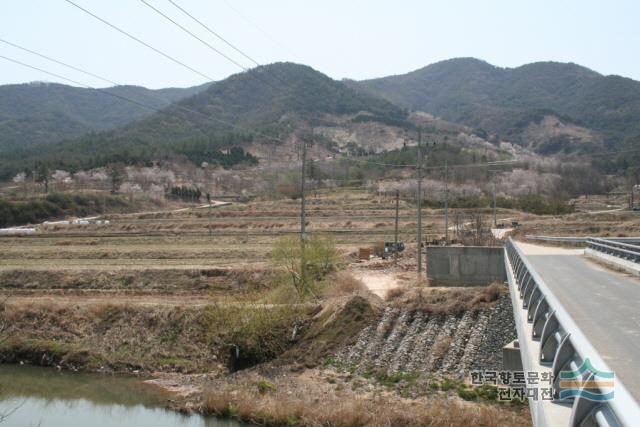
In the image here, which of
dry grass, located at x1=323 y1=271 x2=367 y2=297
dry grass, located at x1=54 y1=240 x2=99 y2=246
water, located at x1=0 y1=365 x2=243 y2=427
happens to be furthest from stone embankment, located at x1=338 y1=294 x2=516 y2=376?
dry grass, located at x1=54 y1=240 x2=99 y2=246

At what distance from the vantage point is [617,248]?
2966cm

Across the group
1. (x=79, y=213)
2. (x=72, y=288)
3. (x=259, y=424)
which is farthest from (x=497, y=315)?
(x=79, y=213)

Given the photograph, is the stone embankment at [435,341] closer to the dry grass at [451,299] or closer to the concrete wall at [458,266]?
the dry grass at [451,299]

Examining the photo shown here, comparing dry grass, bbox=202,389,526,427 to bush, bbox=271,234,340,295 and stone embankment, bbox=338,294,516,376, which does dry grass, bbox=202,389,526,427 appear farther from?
bush, bbox=271,234,340,295

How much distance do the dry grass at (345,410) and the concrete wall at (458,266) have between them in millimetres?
16050

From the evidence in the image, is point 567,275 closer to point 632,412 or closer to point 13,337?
point 632,412

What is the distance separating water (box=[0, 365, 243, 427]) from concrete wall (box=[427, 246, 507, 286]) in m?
17.4

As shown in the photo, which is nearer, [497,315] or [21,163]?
[497,315]

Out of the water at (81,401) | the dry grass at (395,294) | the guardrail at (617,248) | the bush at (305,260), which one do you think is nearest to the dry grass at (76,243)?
the bush at (305,260)

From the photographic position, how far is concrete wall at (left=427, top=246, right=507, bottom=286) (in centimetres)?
3966

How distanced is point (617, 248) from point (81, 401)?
24006mm

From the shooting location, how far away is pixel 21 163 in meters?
189

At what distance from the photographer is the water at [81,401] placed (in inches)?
1021

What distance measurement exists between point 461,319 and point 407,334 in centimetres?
250
